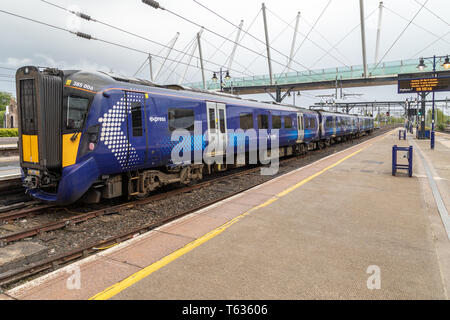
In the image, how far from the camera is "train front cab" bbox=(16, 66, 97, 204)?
597 centimetres

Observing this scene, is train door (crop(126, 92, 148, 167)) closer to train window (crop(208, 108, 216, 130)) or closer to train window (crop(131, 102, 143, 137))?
train window (crop(131, 102, 143, 137))

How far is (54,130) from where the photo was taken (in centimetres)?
610

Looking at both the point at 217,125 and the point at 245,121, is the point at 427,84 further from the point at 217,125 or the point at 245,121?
the point at 217,125

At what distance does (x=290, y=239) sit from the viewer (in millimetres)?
4863

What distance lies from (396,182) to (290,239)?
650 centimetres

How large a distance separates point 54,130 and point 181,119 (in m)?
3.34

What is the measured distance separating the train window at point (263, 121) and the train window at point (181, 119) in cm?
488

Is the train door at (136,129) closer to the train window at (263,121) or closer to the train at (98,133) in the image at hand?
the train at (98,133)

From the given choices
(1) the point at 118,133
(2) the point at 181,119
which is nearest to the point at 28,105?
(1) the point at 118,133

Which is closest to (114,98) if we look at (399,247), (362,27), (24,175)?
(24,175)

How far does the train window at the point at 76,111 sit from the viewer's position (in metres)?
6.07

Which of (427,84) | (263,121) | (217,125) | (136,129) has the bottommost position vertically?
(136,129)

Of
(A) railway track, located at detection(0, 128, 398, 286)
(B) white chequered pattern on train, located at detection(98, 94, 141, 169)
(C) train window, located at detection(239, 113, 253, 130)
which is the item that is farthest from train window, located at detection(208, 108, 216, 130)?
(B) white chequered pattern on train, located at detection(98, 94, 141, 169)
